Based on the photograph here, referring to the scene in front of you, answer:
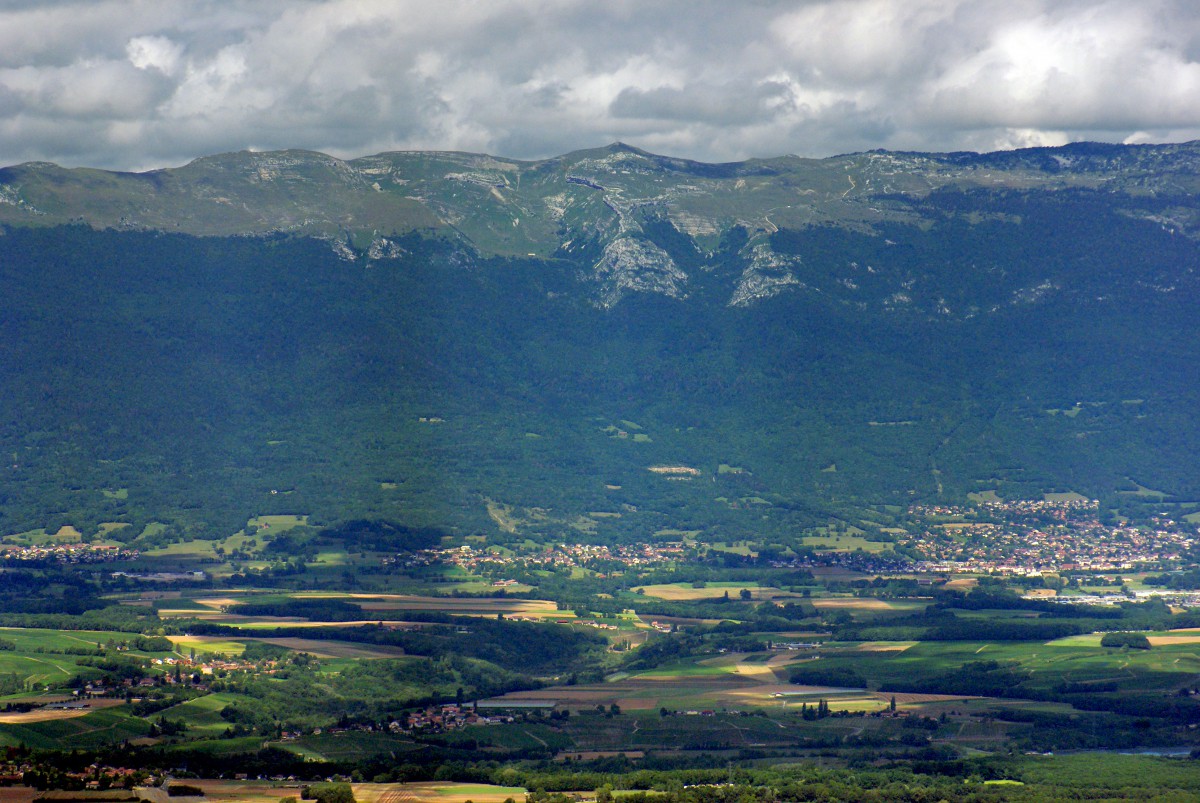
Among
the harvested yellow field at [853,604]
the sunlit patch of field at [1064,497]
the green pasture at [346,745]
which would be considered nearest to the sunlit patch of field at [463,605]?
the harvested yellow field at [853,604]

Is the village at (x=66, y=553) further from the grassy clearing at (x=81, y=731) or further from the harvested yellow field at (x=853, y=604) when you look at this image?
the grassy clearing at (x=81, y=731)

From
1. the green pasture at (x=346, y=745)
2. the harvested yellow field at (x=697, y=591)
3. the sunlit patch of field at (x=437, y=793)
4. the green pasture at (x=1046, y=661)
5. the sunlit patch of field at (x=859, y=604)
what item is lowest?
the sunlit patch of field at (x=437, y=793)

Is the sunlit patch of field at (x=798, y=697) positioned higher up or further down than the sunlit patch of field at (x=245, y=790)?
higher up

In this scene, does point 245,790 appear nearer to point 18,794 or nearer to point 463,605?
point 18,794

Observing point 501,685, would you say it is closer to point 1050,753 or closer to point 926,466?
point 1050,753

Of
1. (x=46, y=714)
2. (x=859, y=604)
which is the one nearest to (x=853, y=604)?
(x=859, y=604)

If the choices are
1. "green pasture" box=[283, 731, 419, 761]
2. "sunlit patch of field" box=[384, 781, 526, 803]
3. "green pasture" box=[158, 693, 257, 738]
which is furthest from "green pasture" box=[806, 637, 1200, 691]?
"green pasture" box=[158, 693, 257, 738]

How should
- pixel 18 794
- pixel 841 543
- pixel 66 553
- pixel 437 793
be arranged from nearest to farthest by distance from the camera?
pixel 18 794 → pixel 437 793 → pixel 66 553 → pixel 841 543

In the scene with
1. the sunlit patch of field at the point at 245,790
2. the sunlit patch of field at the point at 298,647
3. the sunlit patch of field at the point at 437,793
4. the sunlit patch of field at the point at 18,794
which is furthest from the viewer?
the sunlit patch of field at the point at 298,647

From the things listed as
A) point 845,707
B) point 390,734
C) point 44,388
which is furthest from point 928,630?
point 44,388
